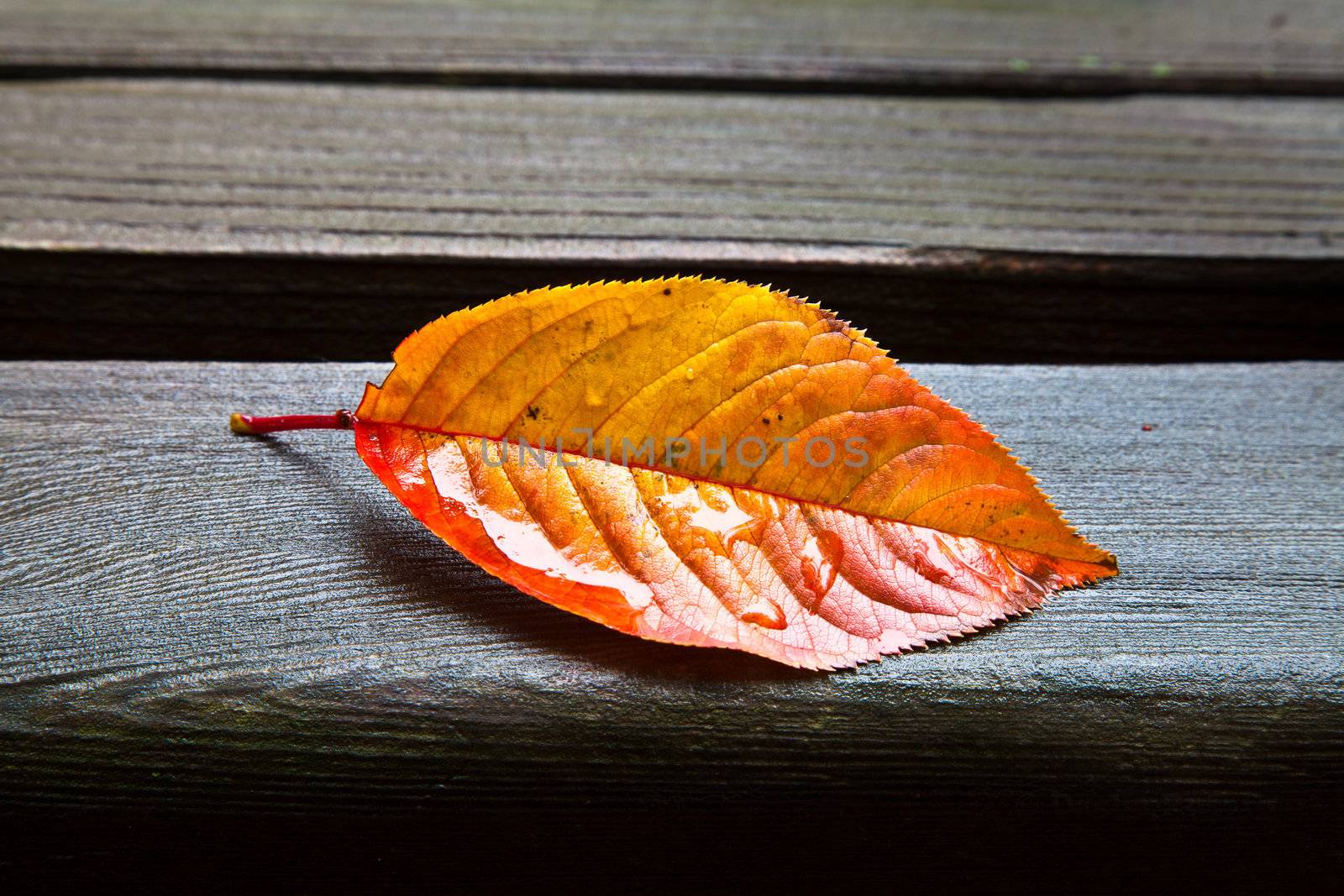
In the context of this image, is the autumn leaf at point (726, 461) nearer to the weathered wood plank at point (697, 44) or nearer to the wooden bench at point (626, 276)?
the wooden bench at point (626, 276)

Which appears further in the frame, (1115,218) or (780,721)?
(1115,218)

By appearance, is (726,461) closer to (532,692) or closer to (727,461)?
(727,461)

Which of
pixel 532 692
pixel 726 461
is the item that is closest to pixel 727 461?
pixel 726 461

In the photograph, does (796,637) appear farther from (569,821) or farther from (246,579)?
(246,579)

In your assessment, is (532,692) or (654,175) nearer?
(532,692)

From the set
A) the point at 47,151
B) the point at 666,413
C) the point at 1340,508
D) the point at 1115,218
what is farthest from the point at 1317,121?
the point at 47,151

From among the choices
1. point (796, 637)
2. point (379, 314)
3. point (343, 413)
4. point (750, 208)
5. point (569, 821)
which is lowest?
point (569, 821)
